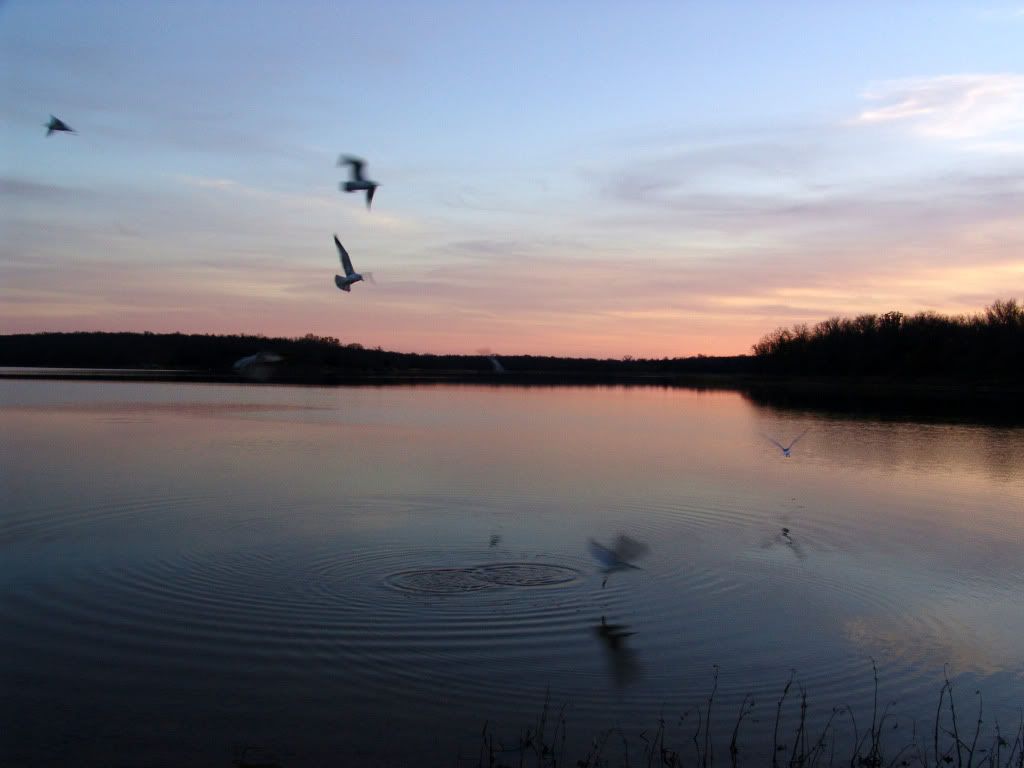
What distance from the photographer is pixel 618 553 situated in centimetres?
988

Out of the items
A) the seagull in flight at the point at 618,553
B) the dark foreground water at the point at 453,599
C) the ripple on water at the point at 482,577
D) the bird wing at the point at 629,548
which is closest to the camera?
the dark foreground water at the point at 453,599

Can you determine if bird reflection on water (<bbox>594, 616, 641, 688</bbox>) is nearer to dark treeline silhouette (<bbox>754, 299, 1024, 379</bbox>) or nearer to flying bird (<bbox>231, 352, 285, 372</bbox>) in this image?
dark treeline silhouette (<bbox>754, 299, 1024, 379</bbox>)

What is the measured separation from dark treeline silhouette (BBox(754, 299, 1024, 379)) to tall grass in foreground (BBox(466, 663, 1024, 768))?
62.3 metres

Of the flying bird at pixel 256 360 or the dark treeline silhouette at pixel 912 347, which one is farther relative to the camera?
the flying bird at pixel 256 360

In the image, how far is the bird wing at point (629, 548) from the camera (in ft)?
32.4

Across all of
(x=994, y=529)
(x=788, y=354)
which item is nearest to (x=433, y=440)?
(x=994, y=529)

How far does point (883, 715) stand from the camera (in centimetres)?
579

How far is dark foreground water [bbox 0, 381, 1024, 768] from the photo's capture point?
567 cm

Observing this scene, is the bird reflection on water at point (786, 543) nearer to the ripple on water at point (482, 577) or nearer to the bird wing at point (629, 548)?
the bird wing at point (629, 548)

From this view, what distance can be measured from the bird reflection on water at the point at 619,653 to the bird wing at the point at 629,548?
88.8 inches

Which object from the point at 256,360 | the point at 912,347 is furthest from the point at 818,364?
the point at 256,360

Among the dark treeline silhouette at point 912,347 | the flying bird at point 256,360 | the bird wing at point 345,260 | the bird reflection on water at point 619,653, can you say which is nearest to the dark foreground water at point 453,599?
the bird reflection on water at point 619,653

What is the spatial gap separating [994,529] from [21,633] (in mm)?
11843

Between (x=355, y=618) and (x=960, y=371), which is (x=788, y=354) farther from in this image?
(x=355, y=618)
